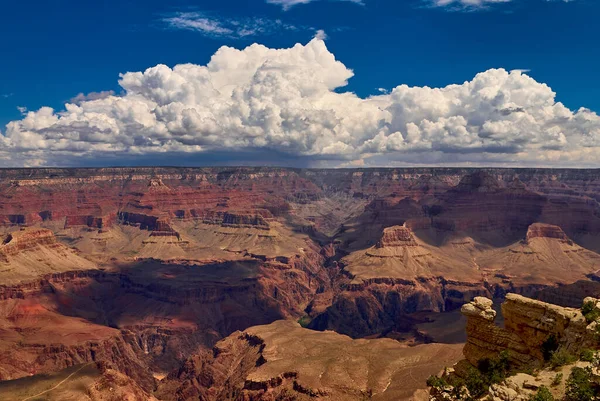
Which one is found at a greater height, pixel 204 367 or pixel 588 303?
pixel 588 303

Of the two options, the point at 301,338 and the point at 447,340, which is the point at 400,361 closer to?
the point at 301,338

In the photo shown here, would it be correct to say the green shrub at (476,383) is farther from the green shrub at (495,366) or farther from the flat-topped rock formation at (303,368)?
the flat-topped rock formation at (303,368)

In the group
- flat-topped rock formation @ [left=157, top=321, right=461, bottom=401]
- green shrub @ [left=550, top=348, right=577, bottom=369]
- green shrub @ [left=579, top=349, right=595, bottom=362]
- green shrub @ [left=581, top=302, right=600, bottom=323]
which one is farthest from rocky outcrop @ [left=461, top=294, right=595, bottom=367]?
flat-topped rock formation @ [left=157, top=321, right=461, bottom=401]

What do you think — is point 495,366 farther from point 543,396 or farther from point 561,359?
point 543,396

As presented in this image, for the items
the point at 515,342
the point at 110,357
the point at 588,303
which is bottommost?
the point at 110,357

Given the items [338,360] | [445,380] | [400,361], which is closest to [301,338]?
[338,360]

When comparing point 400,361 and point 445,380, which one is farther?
point 400,361

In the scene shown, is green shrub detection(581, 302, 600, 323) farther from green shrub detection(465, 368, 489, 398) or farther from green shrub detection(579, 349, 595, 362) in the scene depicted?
green shrub detection(465, 368, 489, 398)
